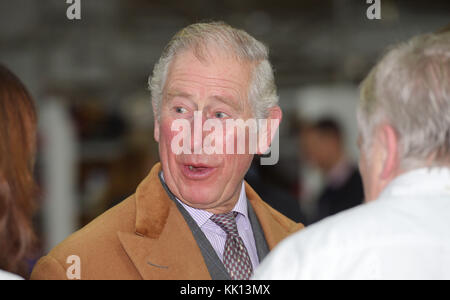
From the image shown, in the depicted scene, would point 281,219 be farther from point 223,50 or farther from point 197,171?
point 223,50

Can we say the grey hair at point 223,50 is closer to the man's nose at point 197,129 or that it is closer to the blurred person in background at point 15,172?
the man's nose at point 197,129

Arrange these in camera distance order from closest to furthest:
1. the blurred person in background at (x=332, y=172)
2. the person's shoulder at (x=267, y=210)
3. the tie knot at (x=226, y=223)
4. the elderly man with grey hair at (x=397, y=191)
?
the elderly man with grey hair at (x=397, y=191) < the tie knot at (x=226, y=223) < the person's shoulder at (x=267, y=210) < the blurred person in background at (x=332, y=172)

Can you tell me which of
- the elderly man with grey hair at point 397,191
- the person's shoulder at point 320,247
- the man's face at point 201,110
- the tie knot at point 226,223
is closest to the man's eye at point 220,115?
the man's face at point 201,110

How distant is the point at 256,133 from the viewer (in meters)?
1.42

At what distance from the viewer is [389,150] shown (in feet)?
3.32

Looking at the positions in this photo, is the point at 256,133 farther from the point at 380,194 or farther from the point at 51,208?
the point at 51,208

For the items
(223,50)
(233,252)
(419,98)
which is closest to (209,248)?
(233,252)

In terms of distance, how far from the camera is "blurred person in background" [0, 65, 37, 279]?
4.17ft

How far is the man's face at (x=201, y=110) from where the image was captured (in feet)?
4.29

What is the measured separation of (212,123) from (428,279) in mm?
602

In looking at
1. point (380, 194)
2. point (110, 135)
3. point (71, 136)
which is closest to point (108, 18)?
point (110, 135)

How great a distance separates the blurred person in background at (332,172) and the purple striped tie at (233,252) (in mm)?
965

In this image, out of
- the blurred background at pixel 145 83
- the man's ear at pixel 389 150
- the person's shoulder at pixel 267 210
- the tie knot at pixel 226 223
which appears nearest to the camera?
the man's ear at pixel 389 150

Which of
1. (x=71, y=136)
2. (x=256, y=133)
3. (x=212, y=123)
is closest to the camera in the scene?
(x=212, y=123)
